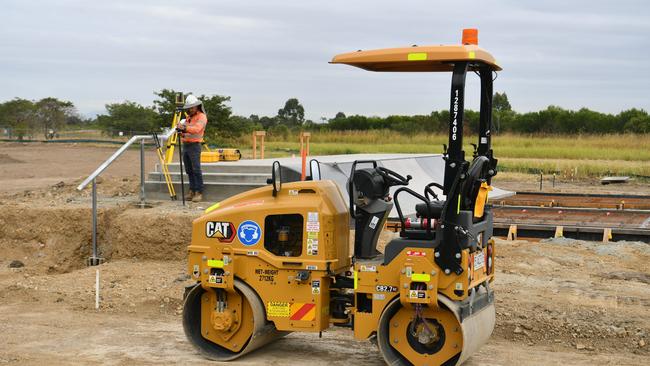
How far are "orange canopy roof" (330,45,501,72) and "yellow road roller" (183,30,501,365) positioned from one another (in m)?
0.01

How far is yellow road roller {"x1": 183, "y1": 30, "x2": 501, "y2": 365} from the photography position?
7.63 m

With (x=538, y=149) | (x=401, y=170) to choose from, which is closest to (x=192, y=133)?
(x=401, y=170)

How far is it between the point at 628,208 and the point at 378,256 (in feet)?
45.4

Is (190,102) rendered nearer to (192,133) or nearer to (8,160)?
(192,133)

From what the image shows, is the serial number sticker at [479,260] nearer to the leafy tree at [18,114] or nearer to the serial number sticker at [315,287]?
the serial number sticker at [315,287]

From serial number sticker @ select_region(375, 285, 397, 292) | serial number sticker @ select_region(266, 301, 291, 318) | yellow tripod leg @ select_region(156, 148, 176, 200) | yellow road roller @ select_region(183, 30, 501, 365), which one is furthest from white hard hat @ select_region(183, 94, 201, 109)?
serial number sticker @ select_region(375, 285, 397, 292)

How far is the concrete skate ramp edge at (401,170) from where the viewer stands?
14363mm

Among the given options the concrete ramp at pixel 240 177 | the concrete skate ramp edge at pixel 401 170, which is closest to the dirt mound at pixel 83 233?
the concrete ramp at pixel 240 177

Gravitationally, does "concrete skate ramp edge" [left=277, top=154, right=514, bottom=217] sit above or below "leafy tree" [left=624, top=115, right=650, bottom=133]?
below

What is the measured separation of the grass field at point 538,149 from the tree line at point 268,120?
5.99 ft

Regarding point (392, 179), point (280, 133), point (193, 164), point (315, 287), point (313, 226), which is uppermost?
Answer: point (280, 133)

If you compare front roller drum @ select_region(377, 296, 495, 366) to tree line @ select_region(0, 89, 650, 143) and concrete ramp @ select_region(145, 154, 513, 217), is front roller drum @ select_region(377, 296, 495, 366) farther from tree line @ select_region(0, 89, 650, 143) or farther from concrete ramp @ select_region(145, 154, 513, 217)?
tree line @ select_region(0, 89, 650, 143)

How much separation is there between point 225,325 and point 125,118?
177 ft

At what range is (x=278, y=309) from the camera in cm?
841
